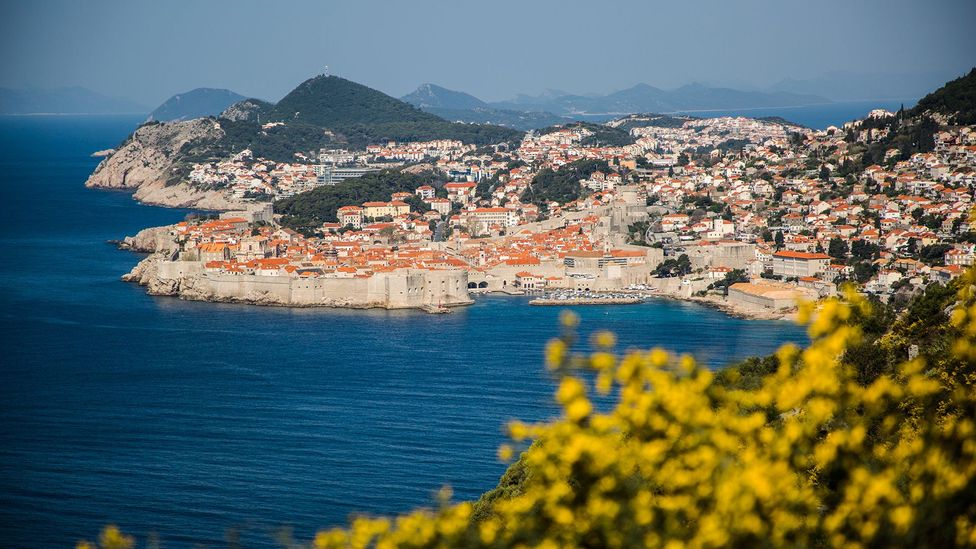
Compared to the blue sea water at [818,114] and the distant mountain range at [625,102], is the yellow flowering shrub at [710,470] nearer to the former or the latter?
the blue sea water at [818,114]

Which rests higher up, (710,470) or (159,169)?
(159,169)

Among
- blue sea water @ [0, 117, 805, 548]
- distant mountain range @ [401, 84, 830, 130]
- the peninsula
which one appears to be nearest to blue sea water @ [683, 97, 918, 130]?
distant mountain range @ [401, 84, 830, 130]

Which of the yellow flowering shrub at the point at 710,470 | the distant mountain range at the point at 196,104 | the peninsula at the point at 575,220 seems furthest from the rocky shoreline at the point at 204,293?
the distant mountain range at the point at 196,104

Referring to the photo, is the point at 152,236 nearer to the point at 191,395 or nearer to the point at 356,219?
the point at 356,219

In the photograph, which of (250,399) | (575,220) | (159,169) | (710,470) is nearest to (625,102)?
(159,169)

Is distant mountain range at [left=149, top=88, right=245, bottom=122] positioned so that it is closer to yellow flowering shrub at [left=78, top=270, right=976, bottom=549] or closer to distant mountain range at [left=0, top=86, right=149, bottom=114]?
distant mountain range at [left=0, top=86, right=149, bottom=114]

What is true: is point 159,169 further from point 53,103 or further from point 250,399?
point 53,103
